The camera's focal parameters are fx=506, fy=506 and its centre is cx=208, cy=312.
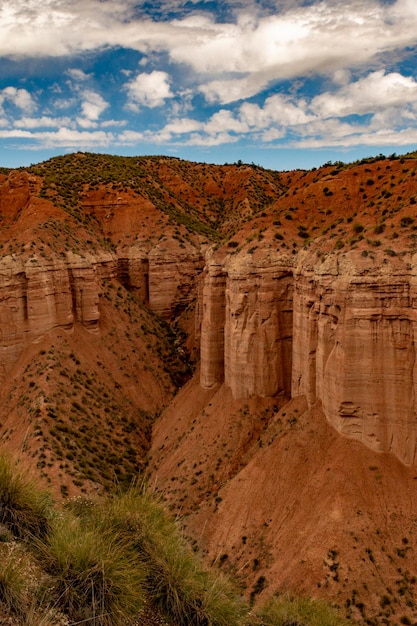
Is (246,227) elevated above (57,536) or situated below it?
above

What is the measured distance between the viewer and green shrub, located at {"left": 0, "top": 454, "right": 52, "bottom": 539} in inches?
391

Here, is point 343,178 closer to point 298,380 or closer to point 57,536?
point 298,380

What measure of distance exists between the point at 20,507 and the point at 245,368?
2319 cm

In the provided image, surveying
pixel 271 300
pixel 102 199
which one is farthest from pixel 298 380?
pixel 102 199

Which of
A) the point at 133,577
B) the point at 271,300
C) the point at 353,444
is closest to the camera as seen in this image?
the point at 133,577

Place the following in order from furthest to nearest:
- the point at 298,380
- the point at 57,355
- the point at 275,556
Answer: the point at 57,355 → the point at 298,380 → the point at 275,556

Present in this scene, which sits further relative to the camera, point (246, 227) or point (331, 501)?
point (246, 227)

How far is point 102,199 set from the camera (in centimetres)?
5719

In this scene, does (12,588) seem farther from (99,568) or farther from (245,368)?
(245,368)

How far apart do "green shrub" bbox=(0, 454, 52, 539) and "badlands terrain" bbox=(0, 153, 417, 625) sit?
1335 cm

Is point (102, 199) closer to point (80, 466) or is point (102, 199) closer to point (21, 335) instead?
point (21, 335)

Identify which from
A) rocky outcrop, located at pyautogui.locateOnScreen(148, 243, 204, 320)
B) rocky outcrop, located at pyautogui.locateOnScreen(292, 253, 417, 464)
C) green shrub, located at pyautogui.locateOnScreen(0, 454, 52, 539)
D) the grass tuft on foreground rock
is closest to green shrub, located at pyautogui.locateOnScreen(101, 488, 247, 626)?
the grass tuft on foreground rock

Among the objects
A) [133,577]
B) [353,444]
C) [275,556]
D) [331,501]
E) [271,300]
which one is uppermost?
[271,300]

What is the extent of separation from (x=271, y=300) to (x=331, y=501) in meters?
13.0
